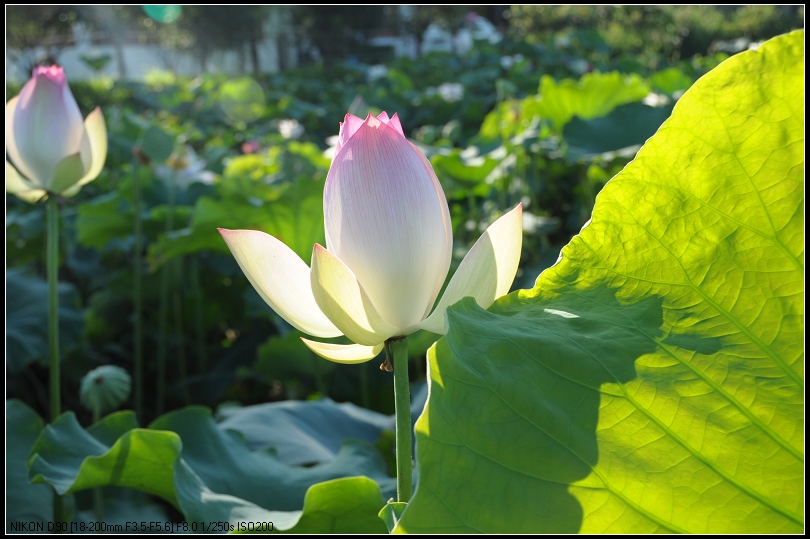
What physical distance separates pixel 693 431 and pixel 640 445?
29 mm

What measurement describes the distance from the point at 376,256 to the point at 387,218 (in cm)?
3

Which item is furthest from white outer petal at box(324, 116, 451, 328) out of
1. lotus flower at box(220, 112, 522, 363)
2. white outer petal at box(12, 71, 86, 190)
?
white outer petal at box(12, 71, 86, 190)

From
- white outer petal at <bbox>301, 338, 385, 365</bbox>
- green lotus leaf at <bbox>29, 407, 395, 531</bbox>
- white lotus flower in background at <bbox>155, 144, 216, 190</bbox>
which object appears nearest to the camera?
white outer petal at <bbox>301, 338, 385, 365</bbox>

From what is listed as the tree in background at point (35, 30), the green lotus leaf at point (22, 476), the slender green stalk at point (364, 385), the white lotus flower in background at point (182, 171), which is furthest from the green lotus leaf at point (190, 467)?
the tree in background at point (35, 30)

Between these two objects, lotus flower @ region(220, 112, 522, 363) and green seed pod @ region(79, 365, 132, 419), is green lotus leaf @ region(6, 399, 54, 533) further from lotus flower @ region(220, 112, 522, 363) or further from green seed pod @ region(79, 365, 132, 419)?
lotus flower @ region(220, 112, 522, 363)

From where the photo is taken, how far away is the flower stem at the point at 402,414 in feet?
1.52

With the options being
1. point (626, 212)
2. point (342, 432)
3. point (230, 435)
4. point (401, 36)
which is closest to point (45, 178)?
point (230, 435)

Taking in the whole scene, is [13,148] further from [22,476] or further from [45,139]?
[22,476]

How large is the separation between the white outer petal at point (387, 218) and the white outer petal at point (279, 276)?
0.03m

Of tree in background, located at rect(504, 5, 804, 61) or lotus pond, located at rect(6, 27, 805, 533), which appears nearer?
lotus pond, located at rect(6, 27, 805, 533)

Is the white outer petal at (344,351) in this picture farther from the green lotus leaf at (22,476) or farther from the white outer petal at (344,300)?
the green lotus leaf at (22,476)

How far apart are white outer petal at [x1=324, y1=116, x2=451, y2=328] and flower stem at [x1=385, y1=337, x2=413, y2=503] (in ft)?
0.08

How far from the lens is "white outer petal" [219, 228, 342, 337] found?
487 millimetres

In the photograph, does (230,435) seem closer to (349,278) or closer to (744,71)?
(349,278)
